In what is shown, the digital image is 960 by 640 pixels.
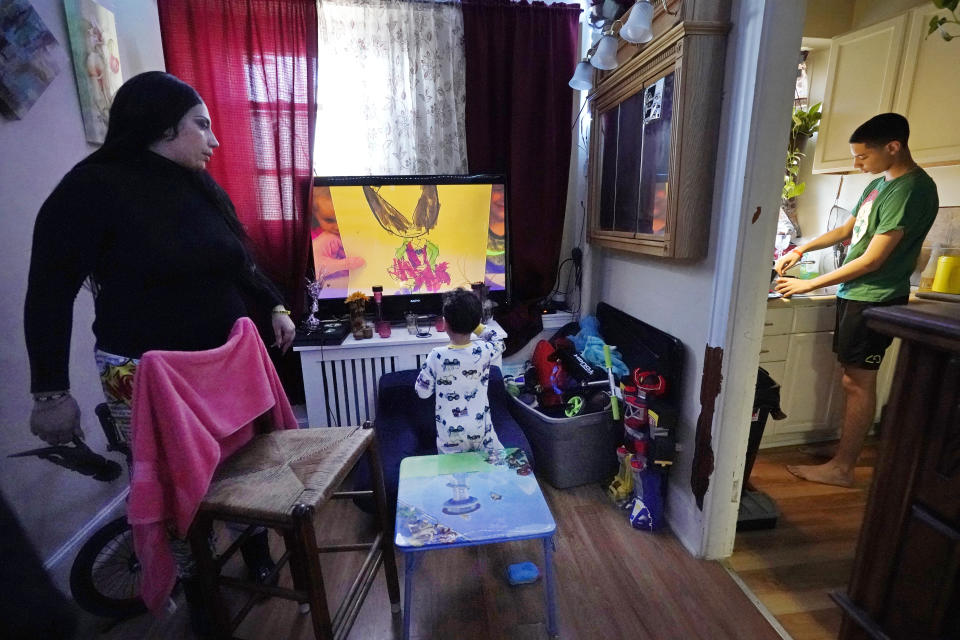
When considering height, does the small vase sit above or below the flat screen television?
below

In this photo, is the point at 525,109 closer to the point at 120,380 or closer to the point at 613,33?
the point at 613,33

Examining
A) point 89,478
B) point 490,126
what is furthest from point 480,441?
point 490,126

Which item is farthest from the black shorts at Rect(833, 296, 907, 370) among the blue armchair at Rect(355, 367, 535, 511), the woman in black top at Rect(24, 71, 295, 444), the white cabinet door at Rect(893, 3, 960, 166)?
the woman in black top at Rect(24, 71, 295, 444)

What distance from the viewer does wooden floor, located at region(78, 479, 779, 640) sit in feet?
4.34

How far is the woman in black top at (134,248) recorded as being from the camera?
3.19ft

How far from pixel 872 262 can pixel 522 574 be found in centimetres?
185

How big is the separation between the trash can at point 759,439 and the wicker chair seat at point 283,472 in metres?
1.44

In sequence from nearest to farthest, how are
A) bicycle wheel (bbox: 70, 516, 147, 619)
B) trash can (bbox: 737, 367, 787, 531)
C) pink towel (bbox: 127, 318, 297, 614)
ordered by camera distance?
1. pink towel (bbox: 127, 318, 297, 614)
2. bicycle wheel (bbox: 70, 516, 147, 619)
3. trash can (bbox: 737, 367, 787, 531)

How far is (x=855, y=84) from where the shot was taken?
2.24 metres

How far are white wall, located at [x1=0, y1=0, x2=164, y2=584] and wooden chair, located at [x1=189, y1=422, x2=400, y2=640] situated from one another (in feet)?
2.27

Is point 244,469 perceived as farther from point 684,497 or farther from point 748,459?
point 748,459

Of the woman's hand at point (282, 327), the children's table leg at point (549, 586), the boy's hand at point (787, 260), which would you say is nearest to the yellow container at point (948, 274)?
the boy's hand at point (787, 260)

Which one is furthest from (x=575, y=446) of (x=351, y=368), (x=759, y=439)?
(x=351, y=368)

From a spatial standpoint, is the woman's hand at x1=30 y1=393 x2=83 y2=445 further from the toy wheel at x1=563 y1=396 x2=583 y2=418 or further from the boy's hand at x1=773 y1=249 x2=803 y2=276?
the boy's hand at x1=773 y1=249 x2=803 y2=276
